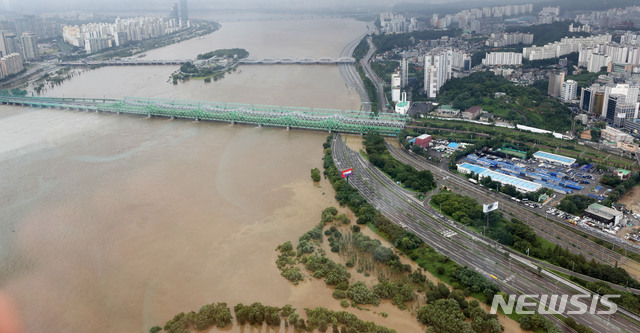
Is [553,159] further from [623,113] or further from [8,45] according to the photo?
[8,45]

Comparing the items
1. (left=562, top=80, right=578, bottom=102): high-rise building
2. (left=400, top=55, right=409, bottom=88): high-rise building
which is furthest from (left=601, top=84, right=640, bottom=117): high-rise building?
(left=400, top=55, right=409, bottom=88): high-rise building

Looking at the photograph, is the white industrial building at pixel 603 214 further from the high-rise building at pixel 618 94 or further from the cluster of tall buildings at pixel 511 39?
the cluster of tall buildings at pixel 511 39

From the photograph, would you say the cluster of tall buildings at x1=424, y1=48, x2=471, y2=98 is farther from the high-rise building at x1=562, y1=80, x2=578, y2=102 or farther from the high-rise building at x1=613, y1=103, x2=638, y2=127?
the high-rise building at x1=613, y1=103, x2=638, y2=127

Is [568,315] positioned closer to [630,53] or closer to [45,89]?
[630,53]

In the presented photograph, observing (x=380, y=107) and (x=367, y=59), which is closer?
→ (x=380, y=107)

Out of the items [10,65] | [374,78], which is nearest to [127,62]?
[10,65]

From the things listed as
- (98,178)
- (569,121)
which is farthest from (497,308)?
(569,121)

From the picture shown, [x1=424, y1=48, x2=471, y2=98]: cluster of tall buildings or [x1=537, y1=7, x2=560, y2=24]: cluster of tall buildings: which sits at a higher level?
[x1=537, y1=7, x2=560, y2=24]: cluster of tall buildings
